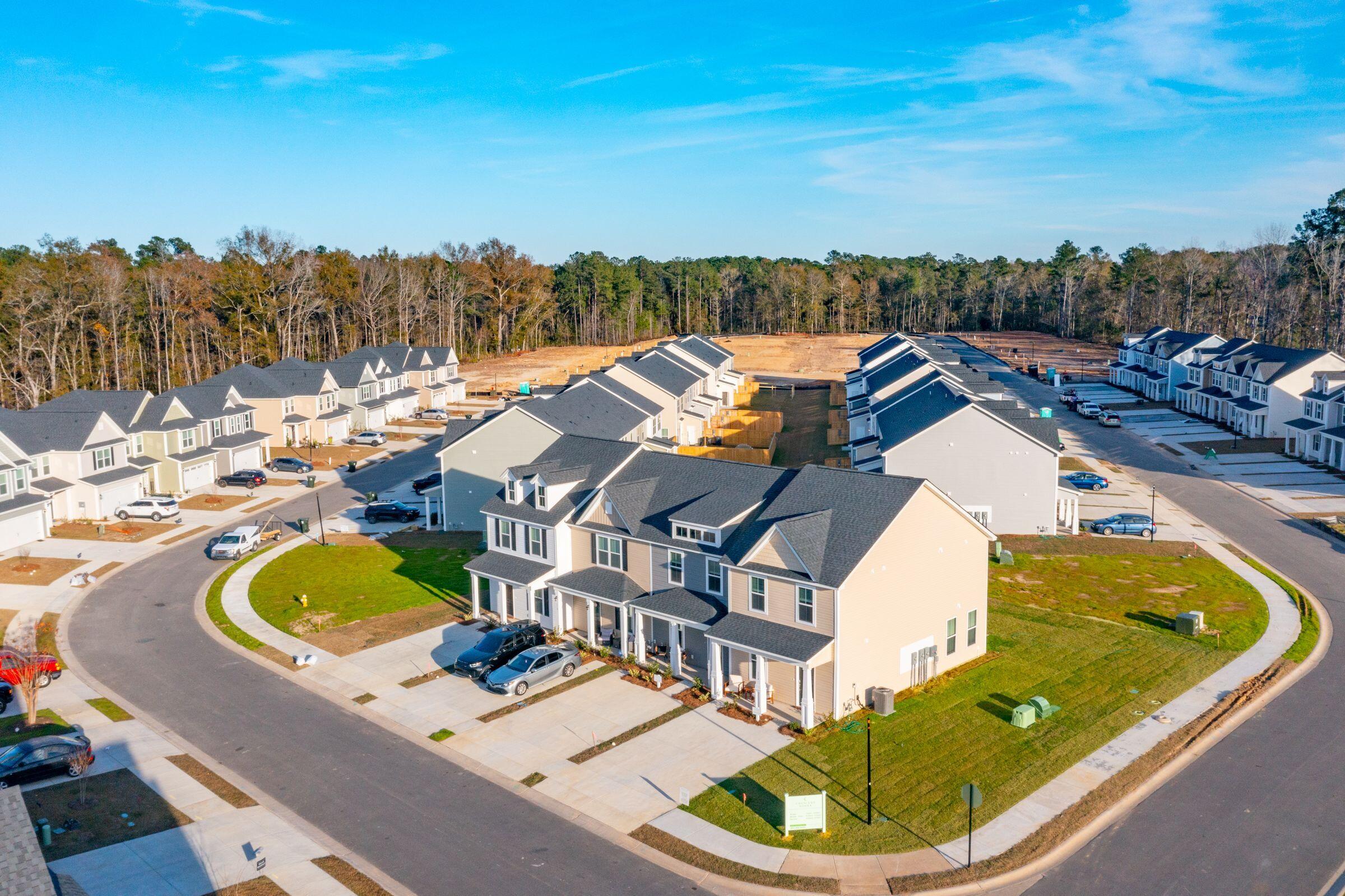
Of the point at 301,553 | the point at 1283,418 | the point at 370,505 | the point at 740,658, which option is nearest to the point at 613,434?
the point at 370,505

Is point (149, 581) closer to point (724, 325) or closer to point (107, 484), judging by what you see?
point (107, 484)

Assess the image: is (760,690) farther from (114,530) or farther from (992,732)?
(114,530)

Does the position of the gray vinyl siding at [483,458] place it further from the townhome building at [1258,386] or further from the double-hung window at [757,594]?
the townhome building at [1258,386]

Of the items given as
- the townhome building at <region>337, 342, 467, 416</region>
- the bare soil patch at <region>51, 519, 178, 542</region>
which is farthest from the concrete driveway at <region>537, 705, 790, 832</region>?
the townhome building at <region>337, 342, 467, 416</region>

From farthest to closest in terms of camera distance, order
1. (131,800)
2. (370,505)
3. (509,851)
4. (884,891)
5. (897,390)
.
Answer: (897,390) < (370,505) < (131,800) < (509,851) < (884,891)

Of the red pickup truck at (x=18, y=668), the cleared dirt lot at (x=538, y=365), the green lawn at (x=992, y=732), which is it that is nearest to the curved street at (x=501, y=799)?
the red pickup truck at (x=18, y=668)

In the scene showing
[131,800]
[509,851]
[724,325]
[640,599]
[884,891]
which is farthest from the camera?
[724,325]

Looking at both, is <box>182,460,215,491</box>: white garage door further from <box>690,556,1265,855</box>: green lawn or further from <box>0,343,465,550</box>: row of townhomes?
<box>690,556,1265,855</box>: green lawn
